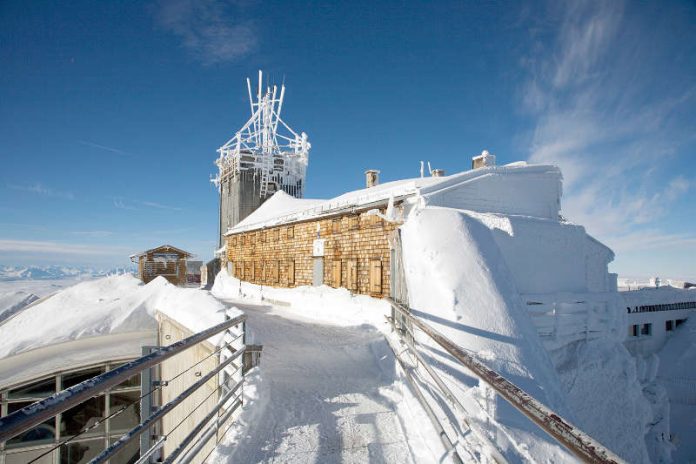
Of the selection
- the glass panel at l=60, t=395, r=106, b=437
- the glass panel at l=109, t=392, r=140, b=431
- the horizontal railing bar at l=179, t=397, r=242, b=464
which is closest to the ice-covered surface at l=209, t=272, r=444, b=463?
the horizontal railing bar at l=179, t=397, r=242, b=464

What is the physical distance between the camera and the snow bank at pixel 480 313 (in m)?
4.42

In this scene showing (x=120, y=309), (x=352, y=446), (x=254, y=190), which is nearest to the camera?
(x=352, y=446)

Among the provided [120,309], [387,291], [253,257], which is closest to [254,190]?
[253,257]

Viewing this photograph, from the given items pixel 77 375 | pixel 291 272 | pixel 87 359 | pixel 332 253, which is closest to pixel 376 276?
pixel 332 253

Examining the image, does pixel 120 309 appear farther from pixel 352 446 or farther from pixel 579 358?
pixel 579 358

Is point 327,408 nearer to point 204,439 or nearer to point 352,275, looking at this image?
point 204,439

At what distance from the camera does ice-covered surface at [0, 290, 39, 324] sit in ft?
75.1

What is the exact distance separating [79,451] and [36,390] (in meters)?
3.12

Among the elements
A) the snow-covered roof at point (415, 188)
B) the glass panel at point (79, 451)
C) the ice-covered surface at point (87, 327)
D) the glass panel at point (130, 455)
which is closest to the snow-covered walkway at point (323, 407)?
the ice-covered surface at point (87, 327)

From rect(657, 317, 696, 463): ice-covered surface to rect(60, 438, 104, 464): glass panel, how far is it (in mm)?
20769

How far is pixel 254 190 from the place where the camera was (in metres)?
37.4

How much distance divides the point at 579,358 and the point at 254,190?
107 ft

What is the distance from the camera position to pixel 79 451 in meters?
12.8

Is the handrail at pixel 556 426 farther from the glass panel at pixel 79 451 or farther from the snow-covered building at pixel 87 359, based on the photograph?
the glass panel at pixel 79 451
